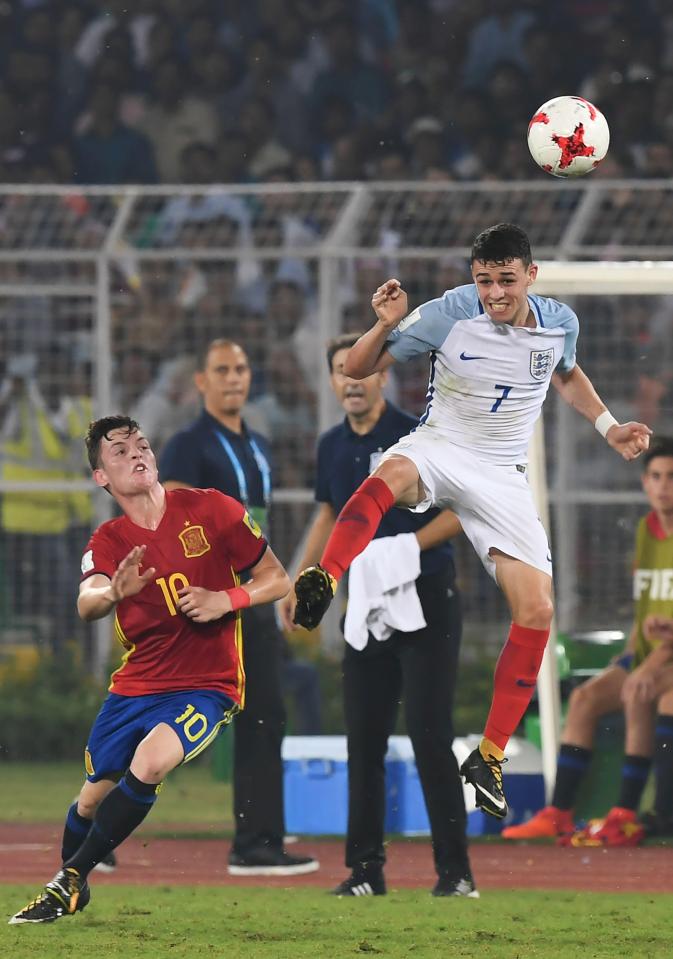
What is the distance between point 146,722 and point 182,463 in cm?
185

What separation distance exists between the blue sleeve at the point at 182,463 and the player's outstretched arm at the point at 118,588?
1711 mm

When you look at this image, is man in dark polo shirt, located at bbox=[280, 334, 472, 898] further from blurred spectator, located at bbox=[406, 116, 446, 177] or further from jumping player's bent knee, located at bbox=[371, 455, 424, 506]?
blurred spectator, located at bbox=[406, 116, 446, 177]

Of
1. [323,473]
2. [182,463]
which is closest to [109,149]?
[182,463]

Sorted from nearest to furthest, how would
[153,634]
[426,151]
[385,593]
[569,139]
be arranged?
[153,634], [569,139], [385,593], [426,151]

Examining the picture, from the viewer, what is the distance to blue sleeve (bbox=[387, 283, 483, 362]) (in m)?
6.21

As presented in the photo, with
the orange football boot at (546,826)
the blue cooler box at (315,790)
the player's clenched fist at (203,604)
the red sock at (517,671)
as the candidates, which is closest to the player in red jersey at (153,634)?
the player's clenched fist at (203,604)

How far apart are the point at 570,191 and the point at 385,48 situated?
563cm

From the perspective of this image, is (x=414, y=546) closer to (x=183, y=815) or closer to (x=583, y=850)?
(x=583, y=850)

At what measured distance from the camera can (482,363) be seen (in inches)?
248

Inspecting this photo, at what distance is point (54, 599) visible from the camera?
37.6 feet

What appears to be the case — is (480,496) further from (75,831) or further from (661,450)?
(661,450)

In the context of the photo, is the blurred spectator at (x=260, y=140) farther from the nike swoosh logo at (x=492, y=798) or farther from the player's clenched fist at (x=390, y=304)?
the nike swoosh logo at (x=492, y=798)

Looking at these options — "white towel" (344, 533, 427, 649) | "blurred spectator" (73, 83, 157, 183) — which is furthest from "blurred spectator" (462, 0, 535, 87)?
"white towel" (344, 533, 427, 649)

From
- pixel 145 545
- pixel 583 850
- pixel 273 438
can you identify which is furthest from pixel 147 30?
pixel 145 545
